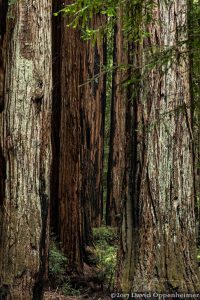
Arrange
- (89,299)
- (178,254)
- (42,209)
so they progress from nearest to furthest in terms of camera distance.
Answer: (178,254) < (42,209) < (89,299)

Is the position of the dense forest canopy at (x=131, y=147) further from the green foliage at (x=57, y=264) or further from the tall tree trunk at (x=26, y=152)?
the green foliage at (x=57, y=264)

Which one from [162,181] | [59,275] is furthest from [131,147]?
[59,275]

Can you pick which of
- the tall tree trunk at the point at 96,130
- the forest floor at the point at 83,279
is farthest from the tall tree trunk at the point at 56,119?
the tall tree trunk at the point at 96,130

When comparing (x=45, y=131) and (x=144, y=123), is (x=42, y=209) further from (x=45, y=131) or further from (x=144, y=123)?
(x=144, y=123)

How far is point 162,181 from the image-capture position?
4879 millimetres

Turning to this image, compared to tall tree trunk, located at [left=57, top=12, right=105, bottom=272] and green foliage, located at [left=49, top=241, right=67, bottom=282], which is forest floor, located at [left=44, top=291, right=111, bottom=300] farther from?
tall tree trunk, located at [left=57, top=12, right=105, bottom=272]

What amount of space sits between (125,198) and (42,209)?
111cm

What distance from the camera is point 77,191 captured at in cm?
812

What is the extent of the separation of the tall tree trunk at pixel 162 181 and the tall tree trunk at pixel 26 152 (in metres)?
1.12

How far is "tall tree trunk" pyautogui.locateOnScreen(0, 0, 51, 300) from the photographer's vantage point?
5445mm

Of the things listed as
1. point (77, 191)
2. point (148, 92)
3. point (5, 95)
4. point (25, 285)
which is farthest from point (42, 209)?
point (77, 191)

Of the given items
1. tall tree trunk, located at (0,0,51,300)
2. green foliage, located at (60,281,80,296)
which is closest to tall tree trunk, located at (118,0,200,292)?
tall tree trunk, located at (0,0,51,300)

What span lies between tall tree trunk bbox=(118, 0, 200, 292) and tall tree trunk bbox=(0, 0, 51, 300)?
44.1 inches

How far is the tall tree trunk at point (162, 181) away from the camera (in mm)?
4801
